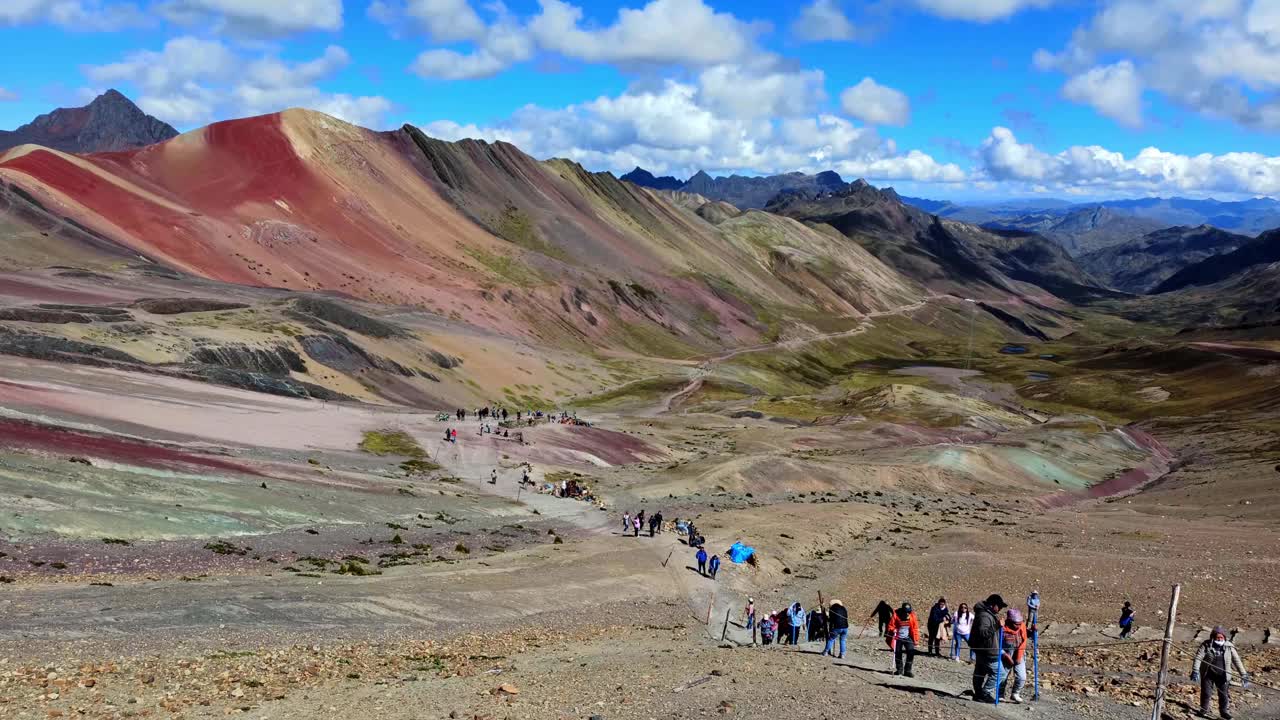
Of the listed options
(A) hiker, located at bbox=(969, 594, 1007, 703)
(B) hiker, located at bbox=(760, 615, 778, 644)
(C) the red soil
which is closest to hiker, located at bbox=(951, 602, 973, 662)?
(B) hiker, located at bbox=(760, 615, 778, 644)

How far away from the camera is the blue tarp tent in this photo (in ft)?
180

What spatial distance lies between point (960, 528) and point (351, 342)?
79141 millimetres

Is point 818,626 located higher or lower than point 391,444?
lower

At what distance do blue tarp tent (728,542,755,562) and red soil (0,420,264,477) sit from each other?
31018 millimetres

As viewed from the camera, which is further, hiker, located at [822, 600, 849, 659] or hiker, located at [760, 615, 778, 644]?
hiker, located at [760, 615, 778, 644]

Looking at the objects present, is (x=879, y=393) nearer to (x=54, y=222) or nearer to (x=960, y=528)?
(x=960, y=528)

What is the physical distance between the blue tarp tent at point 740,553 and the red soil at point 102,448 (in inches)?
1221

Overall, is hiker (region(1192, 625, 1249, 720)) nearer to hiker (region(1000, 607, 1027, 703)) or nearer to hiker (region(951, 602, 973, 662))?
hiker (region(1000, 607, 1027, 703))

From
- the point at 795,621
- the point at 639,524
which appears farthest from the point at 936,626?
the point at 639,524

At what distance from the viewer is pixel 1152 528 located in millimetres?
66625

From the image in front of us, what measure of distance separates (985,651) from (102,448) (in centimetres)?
5314

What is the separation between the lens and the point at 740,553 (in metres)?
54.9

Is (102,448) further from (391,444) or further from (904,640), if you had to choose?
(904,640)

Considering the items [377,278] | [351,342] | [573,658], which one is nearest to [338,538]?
[573,658]
